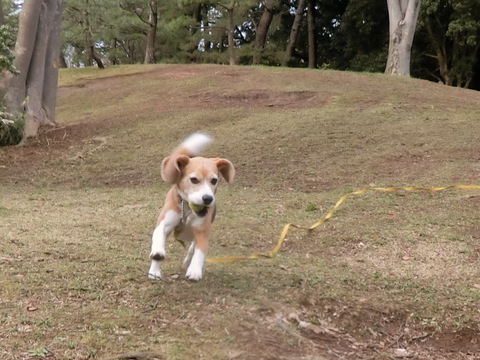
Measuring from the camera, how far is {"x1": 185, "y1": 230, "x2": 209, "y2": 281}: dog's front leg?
3.69 m

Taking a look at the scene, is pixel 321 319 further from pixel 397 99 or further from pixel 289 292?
pixel 397 99

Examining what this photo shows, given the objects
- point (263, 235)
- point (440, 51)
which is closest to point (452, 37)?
point (440, 51)

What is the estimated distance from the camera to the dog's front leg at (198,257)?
145 inches

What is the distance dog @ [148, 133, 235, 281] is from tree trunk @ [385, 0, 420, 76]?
659 inches

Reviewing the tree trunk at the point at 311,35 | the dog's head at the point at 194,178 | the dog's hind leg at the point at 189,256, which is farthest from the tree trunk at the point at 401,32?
the dog's head at the point at 194,178

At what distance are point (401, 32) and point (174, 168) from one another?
17.4 m

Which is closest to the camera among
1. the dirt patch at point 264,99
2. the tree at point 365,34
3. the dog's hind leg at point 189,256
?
the dog's hind leg at point 189,256

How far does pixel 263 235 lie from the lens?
237 inches

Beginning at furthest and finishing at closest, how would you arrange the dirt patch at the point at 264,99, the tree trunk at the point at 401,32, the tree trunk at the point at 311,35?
the tree trunk at the point at 311,35
the tree trunk at the point at 401,32
the dirt patch at the point at 264,99

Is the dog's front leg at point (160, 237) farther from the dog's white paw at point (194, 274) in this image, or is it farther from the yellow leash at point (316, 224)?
the yellow leash at point (316, 224)

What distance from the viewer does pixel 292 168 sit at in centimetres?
959

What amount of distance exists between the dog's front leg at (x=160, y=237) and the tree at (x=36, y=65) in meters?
9.01

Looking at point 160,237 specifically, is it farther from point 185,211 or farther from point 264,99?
point 264,99

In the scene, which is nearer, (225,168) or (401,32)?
(225,168)
